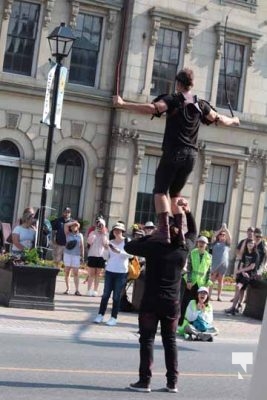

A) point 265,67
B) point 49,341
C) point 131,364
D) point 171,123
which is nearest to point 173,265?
point 171,123

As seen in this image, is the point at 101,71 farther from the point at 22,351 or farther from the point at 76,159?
the point at 22,351

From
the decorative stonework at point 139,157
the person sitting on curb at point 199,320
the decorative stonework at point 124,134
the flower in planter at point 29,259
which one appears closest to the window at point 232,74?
the decorative stonework at point 139,157

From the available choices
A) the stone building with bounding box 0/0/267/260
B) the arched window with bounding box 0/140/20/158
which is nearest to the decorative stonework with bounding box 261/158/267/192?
the stone building with bounding box 0/0/267/260

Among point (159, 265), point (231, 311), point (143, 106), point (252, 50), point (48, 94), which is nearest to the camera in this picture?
point (143, 106)

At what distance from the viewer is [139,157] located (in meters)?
30.9

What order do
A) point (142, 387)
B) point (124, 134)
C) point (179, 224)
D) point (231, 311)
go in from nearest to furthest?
point (179, 224) → point (142, 387) → point (231, 311) → point (124, 134)

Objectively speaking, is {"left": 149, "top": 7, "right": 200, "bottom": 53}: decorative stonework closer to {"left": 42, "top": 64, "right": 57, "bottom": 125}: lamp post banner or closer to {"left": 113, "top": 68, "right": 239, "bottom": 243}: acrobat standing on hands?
{"left": 42, "top": 64, "right": 57, "bottom": 125}: lamp post banner

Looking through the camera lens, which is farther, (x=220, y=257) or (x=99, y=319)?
(x=220, y=257)

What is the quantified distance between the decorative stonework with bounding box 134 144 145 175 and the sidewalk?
11.0 m

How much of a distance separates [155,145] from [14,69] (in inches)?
205

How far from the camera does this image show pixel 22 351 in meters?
11.9

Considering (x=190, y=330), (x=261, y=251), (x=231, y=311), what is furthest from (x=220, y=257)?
(x=190, y=330)

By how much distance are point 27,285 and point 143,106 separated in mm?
9042

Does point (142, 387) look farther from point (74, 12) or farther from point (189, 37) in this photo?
point (189, 37)
